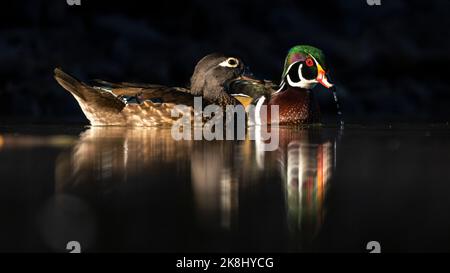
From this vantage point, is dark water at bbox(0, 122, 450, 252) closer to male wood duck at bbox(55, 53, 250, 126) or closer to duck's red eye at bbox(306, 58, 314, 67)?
male wood duck at bbox(55, 53, 250, 126)

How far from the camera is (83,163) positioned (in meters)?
6.68

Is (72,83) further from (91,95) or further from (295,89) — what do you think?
(295,89)

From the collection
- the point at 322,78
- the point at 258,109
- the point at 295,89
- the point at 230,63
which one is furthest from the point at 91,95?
the point at 322,78

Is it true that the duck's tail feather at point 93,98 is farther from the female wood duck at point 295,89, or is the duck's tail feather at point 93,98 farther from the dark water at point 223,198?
the dark water at point 223,198

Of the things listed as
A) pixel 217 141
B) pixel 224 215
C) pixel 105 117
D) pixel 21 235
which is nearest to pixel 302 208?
pixel 224 215

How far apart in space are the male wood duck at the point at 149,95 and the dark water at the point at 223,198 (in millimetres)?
3853

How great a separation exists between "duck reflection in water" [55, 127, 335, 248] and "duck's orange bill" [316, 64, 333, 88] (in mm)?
4324

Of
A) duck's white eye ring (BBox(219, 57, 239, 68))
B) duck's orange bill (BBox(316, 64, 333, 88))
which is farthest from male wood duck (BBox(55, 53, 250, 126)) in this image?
duck's orange bill (BBox(316, 64, 333, 88))

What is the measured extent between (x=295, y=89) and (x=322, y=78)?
58 cm

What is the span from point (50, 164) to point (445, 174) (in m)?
3.75

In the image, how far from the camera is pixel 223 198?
15.7 ft

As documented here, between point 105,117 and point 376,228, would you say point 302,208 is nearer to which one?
point 376,228

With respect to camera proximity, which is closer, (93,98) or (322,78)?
(93,98)

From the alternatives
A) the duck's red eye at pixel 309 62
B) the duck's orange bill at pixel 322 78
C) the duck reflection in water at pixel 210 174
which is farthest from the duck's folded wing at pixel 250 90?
the duck reflection in water at pixel 210 174
